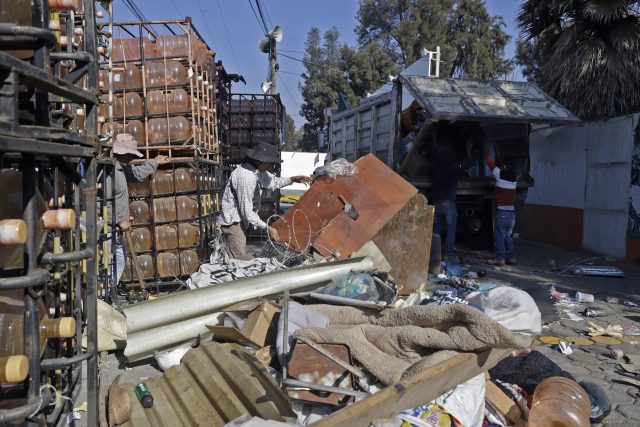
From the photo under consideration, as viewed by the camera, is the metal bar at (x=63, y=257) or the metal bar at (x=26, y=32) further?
the metal bar at (x=63, y=257)

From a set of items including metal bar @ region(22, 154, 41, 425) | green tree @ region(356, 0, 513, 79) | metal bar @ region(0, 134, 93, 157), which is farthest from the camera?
green tree @ region(356, 0, 513, 79)

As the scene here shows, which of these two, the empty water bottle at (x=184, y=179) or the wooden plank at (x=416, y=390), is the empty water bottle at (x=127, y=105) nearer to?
the empty water bottle at (x=184, y=179)

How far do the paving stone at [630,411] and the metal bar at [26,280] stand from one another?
12.4 ft

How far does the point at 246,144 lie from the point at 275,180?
6.33 m

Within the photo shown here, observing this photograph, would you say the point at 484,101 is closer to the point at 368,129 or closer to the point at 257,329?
the point at 368,129

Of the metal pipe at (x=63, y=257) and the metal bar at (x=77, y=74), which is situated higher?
the metal bar at (x=77, y=74)

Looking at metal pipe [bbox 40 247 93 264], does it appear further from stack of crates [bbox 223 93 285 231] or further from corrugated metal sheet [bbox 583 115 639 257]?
stack of crates [bbox 223 93 285 231]

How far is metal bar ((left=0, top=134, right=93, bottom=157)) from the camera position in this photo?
1.42 meters

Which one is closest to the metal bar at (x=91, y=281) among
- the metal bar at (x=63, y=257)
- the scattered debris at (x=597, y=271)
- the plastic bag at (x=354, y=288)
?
the metal bar at (x=63, y=257)

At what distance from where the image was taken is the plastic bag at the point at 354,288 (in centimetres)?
460

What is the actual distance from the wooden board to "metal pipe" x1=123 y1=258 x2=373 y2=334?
0.99 metres

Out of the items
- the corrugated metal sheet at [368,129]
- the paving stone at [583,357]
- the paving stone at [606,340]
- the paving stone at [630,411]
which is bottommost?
the paving stone at [630,411]

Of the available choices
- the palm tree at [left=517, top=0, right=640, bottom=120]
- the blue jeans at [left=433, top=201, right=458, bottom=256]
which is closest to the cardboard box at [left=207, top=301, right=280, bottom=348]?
the blue jeans at [left=433, top=201, right=458, bottom=256]

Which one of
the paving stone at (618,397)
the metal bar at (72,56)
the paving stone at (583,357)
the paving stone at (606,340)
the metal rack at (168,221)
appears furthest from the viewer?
the metal rack at (168,221)
